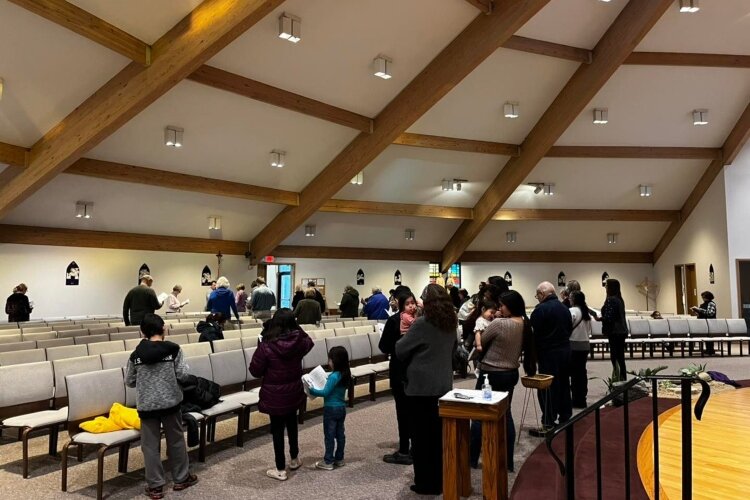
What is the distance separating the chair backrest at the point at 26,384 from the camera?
4398 millimetres

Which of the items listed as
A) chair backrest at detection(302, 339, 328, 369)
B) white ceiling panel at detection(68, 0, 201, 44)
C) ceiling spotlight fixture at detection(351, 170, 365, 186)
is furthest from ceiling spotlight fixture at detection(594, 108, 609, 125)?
white ceiling panel at detection(68, 0, 201, 44)

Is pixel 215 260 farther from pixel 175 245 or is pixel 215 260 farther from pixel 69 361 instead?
pixel 69 361

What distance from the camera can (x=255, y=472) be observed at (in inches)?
161

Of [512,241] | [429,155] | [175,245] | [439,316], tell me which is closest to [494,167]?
[429,155]

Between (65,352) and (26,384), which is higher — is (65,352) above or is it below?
above

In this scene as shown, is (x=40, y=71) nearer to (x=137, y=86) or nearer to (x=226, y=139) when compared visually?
(x=137, y=86)

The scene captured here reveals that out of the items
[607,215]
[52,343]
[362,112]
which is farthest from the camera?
[607,215]

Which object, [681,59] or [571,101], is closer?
[681,59]

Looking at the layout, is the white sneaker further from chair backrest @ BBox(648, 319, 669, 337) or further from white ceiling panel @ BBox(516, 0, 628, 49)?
chair backrest @ BBox(648, 319, 669, 337)

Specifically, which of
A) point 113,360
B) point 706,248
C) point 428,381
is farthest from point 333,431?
point 706,248

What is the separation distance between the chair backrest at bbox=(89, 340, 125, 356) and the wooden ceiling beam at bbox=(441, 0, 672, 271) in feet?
29.5

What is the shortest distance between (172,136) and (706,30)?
958cm

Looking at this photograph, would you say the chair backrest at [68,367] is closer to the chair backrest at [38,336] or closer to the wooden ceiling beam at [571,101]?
the chair backrest at [38,336]

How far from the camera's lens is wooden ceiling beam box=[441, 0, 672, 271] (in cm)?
913
